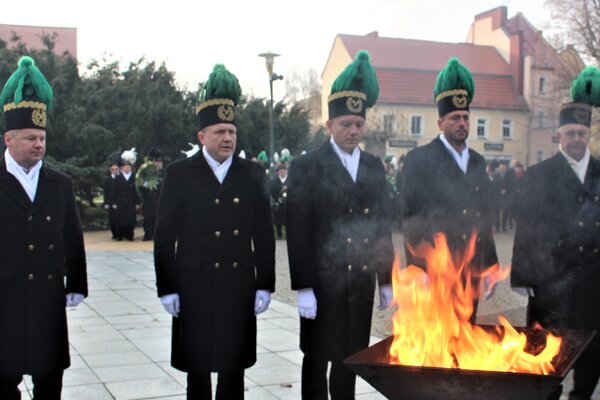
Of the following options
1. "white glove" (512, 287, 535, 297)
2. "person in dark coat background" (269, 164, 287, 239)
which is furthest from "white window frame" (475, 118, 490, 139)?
"white glove" (512, 287, 535, 297)

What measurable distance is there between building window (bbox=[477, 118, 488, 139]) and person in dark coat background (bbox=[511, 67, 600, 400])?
135 ft

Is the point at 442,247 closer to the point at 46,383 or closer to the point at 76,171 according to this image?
the point at 46,383

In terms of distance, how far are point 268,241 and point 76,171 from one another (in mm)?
16749

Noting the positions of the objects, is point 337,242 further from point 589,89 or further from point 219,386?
point 589,89

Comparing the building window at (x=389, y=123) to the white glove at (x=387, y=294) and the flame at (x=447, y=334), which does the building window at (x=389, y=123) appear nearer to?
the white glove at (x=387, y=294)

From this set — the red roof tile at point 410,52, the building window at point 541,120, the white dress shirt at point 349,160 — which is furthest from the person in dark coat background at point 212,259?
the building window at point 541,120

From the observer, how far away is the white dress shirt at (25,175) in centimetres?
405

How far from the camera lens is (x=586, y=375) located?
15.6 feet

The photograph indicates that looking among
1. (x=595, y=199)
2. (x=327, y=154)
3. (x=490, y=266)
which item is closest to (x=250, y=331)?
(x=327, y=154)

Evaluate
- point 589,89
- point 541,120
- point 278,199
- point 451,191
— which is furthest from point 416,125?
point 451,191

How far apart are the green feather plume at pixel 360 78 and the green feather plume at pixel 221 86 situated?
2.05ft

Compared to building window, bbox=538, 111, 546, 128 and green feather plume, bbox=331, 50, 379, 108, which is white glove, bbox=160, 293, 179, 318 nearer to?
green feather plume, bbox=331, 50, 379, 108

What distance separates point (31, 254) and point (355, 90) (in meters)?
2.17

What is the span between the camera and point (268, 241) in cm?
431
